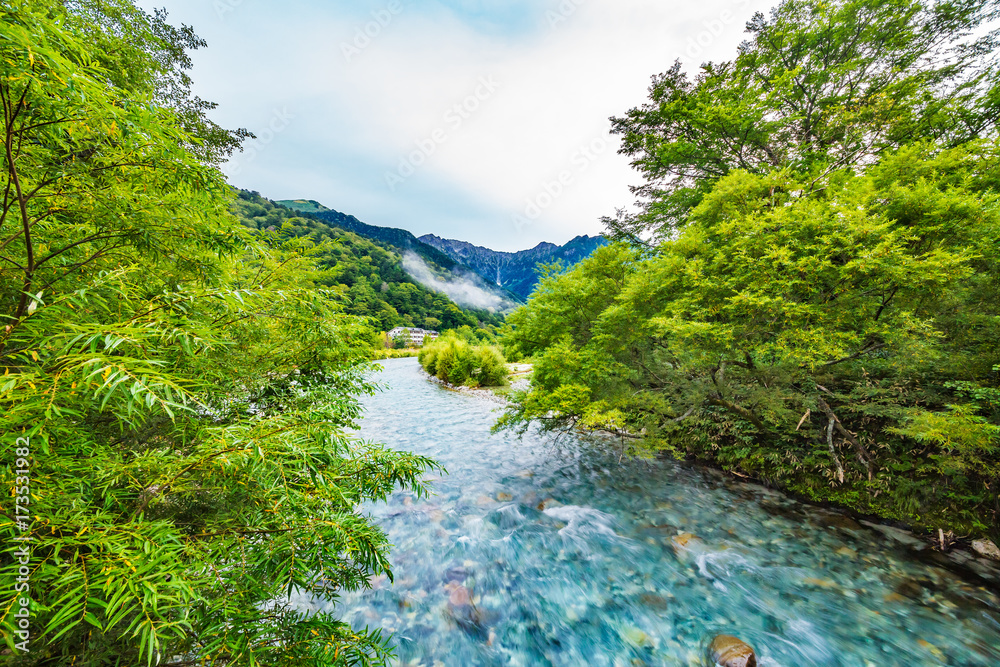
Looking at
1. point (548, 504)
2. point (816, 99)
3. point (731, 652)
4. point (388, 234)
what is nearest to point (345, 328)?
point (548, 504)

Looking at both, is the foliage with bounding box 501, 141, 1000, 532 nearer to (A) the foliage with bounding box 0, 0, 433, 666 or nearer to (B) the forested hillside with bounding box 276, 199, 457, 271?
(A) the foliage with bounding box 0, 0, 433, 666

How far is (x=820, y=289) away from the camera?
15.8 ft

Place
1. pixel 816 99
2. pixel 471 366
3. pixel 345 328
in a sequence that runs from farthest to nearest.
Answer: pixel 471 366 → pixel 816 99 → pixel 345 328

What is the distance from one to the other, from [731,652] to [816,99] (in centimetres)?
1265

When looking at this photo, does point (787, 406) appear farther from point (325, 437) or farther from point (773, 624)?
point (325, 437)

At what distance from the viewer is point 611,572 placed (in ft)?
14.5

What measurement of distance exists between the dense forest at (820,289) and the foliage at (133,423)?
4.91 meters

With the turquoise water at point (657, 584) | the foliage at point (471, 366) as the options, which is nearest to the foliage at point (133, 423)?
the turquoise water at point (657, 584)

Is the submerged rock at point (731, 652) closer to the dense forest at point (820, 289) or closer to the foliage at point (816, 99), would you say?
the dense forest at point (820, 289)

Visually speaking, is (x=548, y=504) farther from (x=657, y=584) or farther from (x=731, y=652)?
(x=731, y=652)

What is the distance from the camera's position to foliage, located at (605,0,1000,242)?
22.4 ft

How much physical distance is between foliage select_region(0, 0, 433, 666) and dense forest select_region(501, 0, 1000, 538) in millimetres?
4905

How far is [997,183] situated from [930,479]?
4.78 m

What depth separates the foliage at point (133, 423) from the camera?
1.20m
